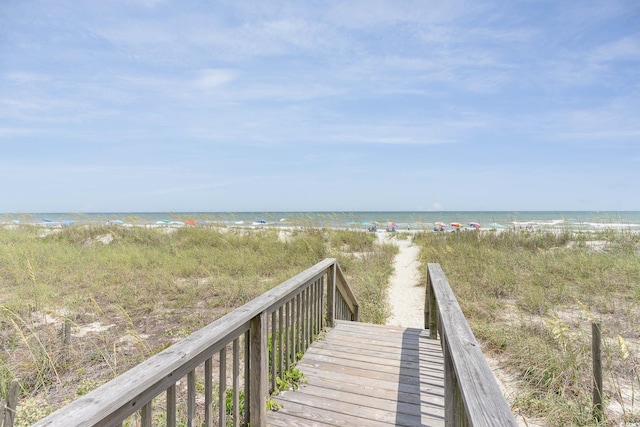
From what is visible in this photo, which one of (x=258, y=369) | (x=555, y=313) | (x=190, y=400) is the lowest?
(x=555, y=313)

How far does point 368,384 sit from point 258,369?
129 cm

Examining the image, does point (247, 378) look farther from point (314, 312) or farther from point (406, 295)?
point (406, 295)

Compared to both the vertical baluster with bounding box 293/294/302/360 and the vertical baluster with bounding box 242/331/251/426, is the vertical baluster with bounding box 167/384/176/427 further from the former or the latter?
the vertical baluster with bounding box 293/294/302/360

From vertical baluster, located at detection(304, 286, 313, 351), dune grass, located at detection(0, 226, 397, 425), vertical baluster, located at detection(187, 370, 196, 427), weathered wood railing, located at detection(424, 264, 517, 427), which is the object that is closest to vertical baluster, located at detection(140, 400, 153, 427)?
vertical baluster, located at detection(187, 370, 196, 427)

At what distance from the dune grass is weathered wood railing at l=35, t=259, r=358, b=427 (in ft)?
4.10

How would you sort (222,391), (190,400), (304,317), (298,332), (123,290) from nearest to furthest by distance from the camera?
(190,400) → (222,391) → (298,332) → (304,317) → (123,290)

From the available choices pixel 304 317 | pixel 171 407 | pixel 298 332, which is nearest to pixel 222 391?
pixel 171 407

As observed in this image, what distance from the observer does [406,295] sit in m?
8.03

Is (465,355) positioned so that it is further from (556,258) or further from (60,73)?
(60,73)

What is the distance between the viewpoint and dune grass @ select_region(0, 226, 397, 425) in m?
3.82

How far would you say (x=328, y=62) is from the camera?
10.2 m

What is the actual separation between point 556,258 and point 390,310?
587 centimetres

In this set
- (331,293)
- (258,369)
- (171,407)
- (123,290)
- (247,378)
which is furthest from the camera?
(123,290)

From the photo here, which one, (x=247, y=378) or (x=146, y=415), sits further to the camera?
(x=247, y=378)
